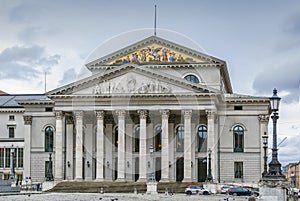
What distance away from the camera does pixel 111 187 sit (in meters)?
75.8

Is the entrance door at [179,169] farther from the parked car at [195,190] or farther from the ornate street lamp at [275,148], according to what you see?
the ornate street lamp at [275,148]

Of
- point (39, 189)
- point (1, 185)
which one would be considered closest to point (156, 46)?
point (39, 189)

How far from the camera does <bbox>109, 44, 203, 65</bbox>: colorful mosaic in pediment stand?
86.3 m

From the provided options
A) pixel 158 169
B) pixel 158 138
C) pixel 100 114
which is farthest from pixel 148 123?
pixel 100 114

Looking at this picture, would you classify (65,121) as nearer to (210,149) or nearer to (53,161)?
(53,161)

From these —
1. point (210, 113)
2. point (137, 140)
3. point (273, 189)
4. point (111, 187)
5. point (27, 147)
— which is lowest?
point (111, 187)

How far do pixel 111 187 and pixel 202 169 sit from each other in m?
13.7

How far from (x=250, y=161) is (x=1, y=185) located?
1362 inches

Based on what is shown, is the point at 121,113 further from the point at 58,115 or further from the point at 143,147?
the point at 58,115

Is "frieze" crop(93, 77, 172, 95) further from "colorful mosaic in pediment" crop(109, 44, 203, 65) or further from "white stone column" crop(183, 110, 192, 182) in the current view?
"colorful mosaic in pediment" crop(109, 44, 203, 65)

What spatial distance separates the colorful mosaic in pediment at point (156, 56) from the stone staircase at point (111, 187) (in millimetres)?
17205

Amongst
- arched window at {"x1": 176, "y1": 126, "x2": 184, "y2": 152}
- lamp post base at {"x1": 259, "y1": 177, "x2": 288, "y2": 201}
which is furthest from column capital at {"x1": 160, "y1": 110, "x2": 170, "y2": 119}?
lamp post base at {"x1": 259, "y1": 177, "x2": 288, "y2": 201}

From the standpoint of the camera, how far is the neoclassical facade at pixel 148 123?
260 feet

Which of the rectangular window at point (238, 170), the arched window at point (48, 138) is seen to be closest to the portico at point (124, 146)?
the arched window at point (48, 138)
